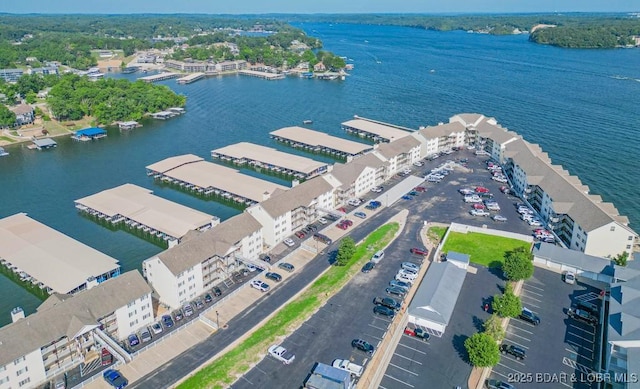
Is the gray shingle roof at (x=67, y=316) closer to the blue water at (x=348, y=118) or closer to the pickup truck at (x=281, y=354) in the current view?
the blue water at (x=348, y=118)

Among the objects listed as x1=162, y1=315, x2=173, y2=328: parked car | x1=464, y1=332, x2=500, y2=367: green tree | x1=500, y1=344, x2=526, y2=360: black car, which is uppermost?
x1=464, y1=332, x2=500, y2=367: green tree

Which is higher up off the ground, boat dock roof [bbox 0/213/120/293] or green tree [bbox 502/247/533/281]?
green tree [bbox 502/247/533/281]

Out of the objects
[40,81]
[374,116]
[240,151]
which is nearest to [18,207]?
[240,151]

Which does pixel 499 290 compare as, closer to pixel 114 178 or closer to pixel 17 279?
pixel 17 279

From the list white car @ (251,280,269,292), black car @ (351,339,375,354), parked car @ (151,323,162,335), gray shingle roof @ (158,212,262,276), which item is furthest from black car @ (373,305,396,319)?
parked car @ (151,323,162,335)

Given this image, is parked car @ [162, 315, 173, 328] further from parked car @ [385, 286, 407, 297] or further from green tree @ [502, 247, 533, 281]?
green tree @ [502, 247, 533, 281]

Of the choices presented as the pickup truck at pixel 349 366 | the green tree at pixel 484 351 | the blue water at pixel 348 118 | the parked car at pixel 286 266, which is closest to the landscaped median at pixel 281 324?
the parked car at pixel 286 266

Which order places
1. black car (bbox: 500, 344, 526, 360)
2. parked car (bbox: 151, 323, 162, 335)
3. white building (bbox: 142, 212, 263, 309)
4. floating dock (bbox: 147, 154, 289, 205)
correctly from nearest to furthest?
black car (bbox: 500, 344, 526, 360) < parked car (bbox: 151, 323, 162, 335) < white building (bbox: 142, 212, 263, 309) < floating dock (bbox: 147, 154, 289, 205)
